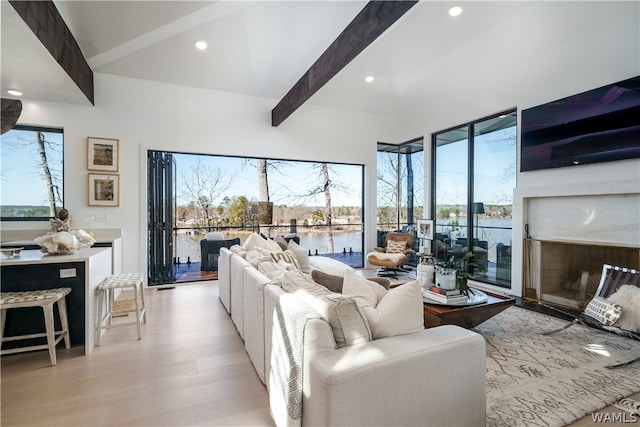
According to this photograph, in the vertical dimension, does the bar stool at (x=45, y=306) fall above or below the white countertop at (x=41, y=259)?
below

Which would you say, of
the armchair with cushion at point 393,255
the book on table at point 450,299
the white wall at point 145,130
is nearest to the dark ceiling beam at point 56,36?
the white wall at point 145,130

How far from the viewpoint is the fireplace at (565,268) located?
12.1ft

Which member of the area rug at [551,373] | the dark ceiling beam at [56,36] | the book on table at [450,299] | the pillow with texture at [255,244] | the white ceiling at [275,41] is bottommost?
the area rug at [551,373]

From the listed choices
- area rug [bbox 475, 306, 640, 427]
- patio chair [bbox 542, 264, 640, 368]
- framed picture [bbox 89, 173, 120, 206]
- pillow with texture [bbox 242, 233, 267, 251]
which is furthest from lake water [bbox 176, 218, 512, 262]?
pillow with texture [bbox 242, 233, 267, 251]

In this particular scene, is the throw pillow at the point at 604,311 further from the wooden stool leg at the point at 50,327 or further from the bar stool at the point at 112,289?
the wooden stool leg at the point at 50,327

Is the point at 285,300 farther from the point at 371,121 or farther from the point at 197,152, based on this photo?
the point at 371,121

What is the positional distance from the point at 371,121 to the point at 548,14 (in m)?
3.49

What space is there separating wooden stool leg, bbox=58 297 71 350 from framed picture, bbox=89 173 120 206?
242cm

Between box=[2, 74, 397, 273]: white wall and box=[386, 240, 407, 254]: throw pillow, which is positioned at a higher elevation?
box=[2, 74, 397, 273]: white wall

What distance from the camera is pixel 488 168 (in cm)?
499

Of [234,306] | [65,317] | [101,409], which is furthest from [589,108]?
[65,317]

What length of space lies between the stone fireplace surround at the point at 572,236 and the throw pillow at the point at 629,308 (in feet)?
2.23

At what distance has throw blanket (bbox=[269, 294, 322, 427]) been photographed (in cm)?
144

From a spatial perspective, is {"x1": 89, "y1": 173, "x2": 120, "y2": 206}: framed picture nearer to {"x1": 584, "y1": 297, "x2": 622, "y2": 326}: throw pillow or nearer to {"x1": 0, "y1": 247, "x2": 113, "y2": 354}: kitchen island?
{"x1": 0, "y1": 247, "x2": 113, "y2": 354}: kitchen island
